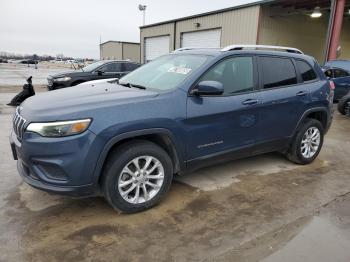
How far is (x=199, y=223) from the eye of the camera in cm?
332

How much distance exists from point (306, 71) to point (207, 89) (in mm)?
2220

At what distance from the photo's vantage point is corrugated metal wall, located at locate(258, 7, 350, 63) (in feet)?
57.2

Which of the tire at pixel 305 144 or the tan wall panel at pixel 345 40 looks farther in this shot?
the tan wall panel at pixel 345 40

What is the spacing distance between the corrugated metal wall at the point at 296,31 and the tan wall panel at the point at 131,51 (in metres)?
23.0

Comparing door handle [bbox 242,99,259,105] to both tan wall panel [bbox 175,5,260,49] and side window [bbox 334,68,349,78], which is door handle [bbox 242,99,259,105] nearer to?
side window [bbox 334,68,349,78]

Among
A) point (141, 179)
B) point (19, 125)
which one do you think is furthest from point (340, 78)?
point (19, 125)

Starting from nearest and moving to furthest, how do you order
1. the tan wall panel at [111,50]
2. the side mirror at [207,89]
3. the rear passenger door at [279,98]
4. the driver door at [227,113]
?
1. the side mirror at [207,89]
2. the driver door at [227,113]
3. the rear passenger door at [279,98]
4. the tan wall panel at [111,50]

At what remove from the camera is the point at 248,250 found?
2889 mm

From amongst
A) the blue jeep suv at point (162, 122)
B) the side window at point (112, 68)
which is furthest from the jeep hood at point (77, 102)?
the side window at point (112, 68)

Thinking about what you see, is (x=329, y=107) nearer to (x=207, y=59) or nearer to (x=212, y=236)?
(x=207, y=59)

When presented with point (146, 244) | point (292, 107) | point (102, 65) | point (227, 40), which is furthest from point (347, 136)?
point (227, 40)

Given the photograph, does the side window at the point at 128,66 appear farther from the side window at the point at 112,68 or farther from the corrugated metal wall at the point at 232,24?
the corrugated metal wall at the point at 232,24

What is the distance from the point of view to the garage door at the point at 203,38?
19.8 metres

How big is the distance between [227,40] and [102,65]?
359 inches
